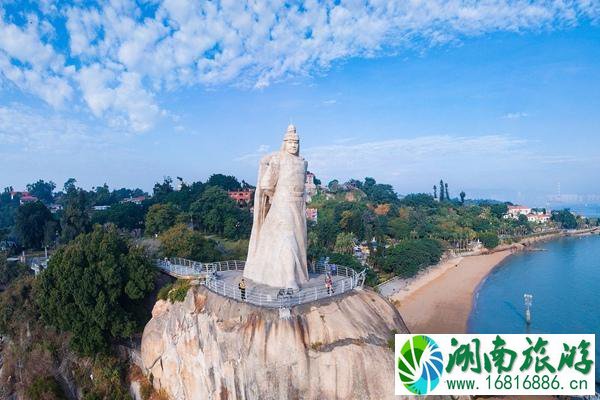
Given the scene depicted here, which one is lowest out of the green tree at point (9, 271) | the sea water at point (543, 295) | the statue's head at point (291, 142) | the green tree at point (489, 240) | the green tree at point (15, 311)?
the sea water at point (543, 295)

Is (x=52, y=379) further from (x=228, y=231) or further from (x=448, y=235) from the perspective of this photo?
(x=448, y=235)

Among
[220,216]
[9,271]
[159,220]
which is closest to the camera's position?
[9,271]

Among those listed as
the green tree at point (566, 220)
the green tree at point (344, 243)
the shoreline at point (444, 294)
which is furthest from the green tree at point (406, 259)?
the green tree at point (566, 220)

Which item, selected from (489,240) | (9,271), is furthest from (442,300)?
(489,240)

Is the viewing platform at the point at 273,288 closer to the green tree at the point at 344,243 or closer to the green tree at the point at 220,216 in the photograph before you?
the green tree at the point at 220,216

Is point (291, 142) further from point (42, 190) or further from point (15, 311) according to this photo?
point (42, 190)

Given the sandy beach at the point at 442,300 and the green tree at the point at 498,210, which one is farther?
the green tree at the point at 498,210
